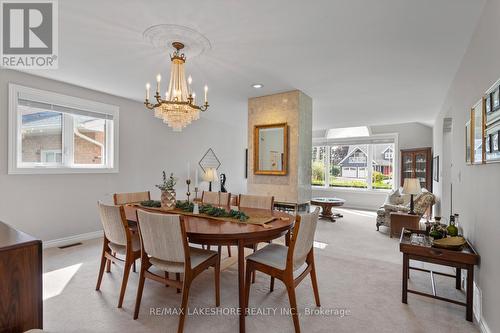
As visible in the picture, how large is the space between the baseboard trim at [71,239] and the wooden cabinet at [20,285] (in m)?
2.92

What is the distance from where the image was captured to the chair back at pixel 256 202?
2.98 metres

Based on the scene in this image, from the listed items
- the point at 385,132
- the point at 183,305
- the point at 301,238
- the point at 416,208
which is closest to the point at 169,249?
the point at 183,305

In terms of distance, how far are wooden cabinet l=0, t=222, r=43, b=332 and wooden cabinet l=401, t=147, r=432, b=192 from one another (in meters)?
7.36

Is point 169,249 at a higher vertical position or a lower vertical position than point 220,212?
lower

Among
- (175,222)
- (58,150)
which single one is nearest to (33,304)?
(175,222)

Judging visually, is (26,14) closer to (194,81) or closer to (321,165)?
(194,81)

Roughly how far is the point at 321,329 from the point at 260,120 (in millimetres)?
3054

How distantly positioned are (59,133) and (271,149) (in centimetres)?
320

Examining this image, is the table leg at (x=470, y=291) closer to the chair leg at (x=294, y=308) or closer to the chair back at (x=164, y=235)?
the chair leg at (x=294, y=308)

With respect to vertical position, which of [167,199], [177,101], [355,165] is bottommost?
[167,199]

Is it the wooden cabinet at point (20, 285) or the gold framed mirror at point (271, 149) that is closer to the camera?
the wooden cabinet at point (20, 285)

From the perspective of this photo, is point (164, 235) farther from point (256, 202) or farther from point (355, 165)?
point (355, 165)

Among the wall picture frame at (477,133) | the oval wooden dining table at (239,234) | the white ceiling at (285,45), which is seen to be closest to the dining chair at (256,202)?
the oval wooden dining table at (239,234)

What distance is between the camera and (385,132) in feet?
24.1
